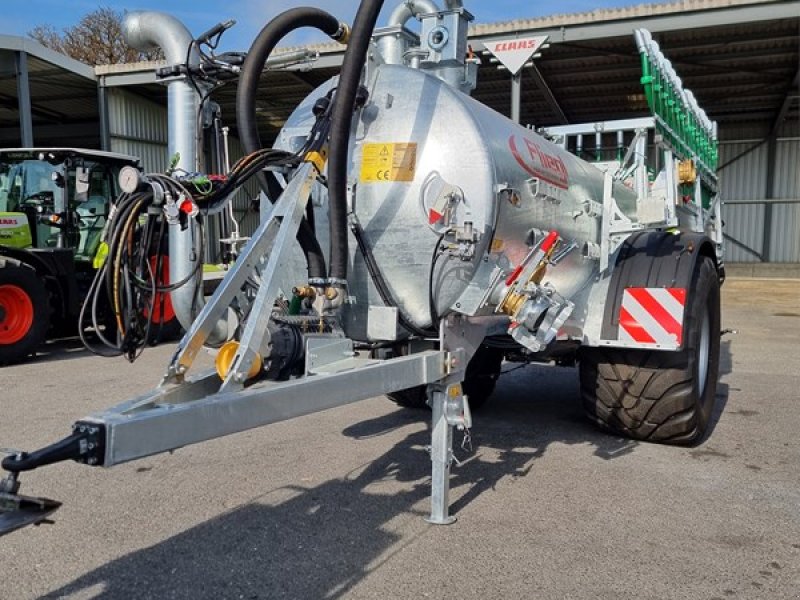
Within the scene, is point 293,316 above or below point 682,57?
below

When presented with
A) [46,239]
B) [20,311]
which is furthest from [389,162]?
[46,239]

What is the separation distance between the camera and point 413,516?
356cm

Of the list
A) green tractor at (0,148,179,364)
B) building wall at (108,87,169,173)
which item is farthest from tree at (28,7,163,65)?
green tractor at (0,148,179,364)

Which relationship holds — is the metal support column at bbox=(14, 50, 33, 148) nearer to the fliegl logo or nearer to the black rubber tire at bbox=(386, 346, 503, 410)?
the black rubber tire at bbox=(386, 346, 503, 410)

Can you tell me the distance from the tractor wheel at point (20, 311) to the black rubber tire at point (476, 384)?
15.0 ft

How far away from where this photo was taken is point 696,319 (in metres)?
4.39

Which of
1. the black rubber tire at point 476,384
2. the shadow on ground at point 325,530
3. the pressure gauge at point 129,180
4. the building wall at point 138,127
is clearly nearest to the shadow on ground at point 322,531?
the shadow on ground at point 325,530

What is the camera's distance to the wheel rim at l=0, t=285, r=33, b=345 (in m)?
7.88

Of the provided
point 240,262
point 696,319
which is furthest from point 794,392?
point 240,262

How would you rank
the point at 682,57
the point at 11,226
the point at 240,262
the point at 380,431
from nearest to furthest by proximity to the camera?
the point at 240,262
the point at 380,431
the point at 11,226
the point at 682,57

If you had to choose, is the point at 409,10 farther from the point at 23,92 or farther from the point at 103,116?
the point at 103,116

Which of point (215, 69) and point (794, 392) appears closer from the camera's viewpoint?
point (215, 69)

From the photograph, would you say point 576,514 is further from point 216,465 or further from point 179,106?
point 179,106

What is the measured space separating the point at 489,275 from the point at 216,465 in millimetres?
2031
